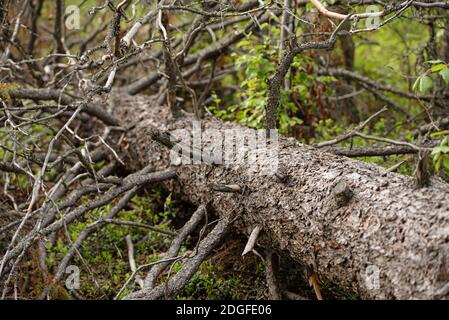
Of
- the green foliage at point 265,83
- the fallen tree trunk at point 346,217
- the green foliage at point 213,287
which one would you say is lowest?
the green foliage at point 213,287

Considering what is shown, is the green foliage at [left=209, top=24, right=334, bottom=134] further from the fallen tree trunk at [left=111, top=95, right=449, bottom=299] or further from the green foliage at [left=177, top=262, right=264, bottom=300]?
the green foliage at [left=177, top=262, right=264, bottom=300]

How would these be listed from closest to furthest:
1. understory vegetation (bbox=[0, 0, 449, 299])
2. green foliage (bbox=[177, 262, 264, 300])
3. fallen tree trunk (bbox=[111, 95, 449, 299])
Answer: fallen tree trunk (bbox=[111, 95, 449, 299]), understory vegetation (bbox=[0, 0, 449, 299]), green foliage (bbox=[177, 262, 264, 300])

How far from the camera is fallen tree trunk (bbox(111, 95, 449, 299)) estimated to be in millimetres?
2172

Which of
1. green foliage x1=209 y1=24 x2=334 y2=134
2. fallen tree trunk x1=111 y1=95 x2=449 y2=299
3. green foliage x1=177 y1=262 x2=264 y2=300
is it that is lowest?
green foliage x1=177 y1=262 x2=264 y2=300

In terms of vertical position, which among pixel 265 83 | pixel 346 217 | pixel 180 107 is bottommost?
pixel 346 217

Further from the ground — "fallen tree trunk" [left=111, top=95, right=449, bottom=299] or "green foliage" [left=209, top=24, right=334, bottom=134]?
"green foliage" [left=209, top=24, right=334, bottom=134]

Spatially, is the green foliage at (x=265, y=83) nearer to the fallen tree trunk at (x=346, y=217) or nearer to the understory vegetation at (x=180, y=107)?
the understory vegetation at (x=180, y=107)

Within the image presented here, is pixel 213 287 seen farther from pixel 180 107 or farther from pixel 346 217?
pixel 180 107

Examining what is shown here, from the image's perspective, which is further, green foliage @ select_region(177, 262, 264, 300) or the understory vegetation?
green foliage @ select_region(177, 262, 264, 300)

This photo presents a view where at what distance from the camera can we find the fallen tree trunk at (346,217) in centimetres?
217

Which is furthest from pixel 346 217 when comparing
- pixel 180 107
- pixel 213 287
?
pixel 180 107

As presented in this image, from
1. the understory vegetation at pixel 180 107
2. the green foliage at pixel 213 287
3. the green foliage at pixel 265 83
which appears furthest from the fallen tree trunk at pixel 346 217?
the green foliage at pixel 265 83

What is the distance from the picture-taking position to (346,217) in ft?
8.21

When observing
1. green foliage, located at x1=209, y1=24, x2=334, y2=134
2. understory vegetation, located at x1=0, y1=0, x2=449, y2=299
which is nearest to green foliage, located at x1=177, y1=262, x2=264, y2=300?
understory vegetation, located at x1=0, y1=0, x2=449, y2=299
